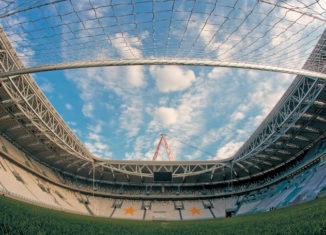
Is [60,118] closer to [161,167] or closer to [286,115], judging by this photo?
[161,167]

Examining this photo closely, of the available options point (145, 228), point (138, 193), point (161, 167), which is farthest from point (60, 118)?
point (138, 193)

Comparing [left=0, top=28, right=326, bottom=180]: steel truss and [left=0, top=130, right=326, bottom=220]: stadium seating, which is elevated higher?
[left=0, top=28, right=326, bottom=180]: steel truss

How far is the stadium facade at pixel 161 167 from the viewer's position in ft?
62.8

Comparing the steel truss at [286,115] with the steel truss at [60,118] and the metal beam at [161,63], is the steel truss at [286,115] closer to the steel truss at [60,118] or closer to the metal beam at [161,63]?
the steel truss at [60,118]

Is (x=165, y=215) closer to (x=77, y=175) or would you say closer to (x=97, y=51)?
(x=77, y=175)

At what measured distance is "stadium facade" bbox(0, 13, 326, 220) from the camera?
19141 millimetres

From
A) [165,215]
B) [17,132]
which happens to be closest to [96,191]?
[165,215]

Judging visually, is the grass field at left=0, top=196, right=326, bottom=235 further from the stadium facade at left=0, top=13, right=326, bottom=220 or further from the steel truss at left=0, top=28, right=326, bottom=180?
the stadium facade at left=0, top=13, right=326, bottom=220

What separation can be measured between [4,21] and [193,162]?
33.2 meters

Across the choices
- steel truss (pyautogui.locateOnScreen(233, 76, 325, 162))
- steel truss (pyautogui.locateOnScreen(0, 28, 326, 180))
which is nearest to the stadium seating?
steel truss (pyautogui.locateOnScreen(0, 28, 326, 180))

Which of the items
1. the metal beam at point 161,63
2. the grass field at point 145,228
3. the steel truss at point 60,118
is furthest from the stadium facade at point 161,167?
the grass field at point 145,228

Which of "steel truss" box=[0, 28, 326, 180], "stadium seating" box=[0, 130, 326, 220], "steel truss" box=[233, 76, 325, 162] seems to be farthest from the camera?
"stadium seating" box=[0, 130, 326, 220]

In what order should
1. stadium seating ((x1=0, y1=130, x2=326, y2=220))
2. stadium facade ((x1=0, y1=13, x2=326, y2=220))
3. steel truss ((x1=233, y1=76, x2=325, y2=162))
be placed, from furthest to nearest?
stadium seating ((x1=0, y1=130, x2=326, y2=220)) < stadium facade ((x1=0, y1=13, x2=326, y2=220)) < steel truss ((x1=233, y1=76, x2=325, y2=162))

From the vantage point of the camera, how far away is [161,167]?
36.8 meters
